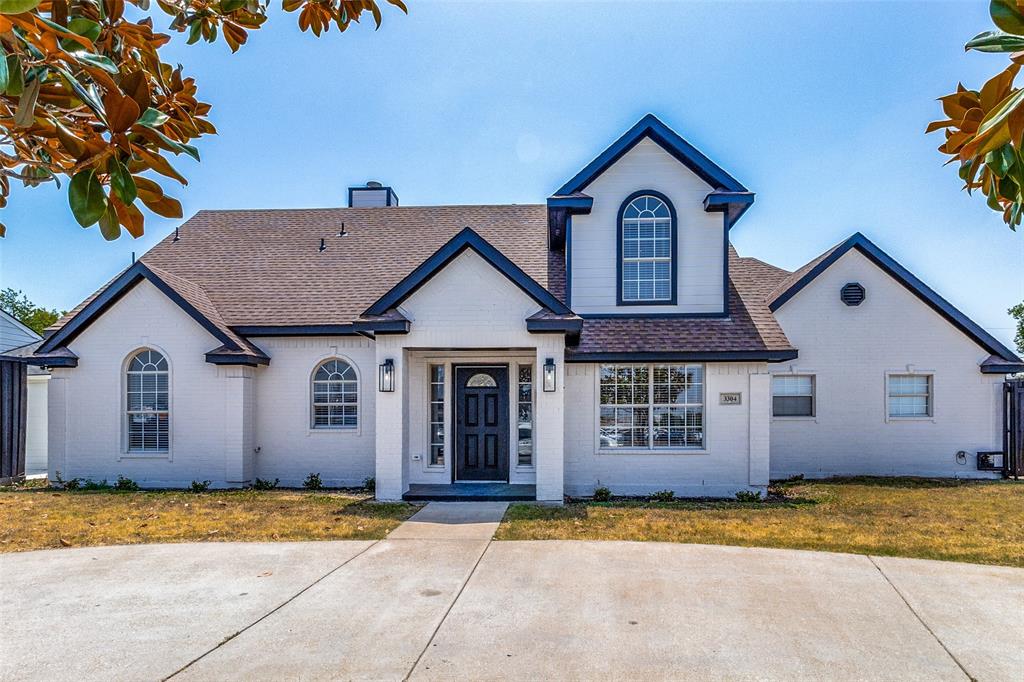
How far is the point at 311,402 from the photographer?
1445cm

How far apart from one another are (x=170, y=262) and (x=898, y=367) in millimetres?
17994

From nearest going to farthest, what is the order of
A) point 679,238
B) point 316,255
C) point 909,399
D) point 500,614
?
1. point 500,614
2. point 679,238
3. point 909,399
4. point 316,255

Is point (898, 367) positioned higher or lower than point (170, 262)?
lower

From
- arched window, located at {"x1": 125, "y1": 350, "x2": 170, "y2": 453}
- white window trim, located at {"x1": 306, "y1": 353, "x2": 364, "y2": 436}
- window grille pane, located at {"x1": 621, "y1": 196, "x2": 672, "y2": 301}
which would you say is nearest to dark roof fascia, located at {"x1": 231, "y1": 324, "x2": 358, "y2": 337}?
white window trim, located at {"x1": 306, "y1": 353, "x2": 364, "y2": 436}

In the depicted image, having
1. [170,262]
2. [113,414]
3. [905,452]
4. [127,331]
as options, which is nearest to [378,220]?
[170,262]

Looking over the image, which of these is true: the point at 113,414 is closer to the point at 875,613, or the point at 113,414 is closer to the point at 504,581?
the point at 504,581

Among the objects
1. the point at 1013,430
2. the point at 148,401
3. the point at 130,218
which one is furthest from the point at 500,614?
the point at 1013,430

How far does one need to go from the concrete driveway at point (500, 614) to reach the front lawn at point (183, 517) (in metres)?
0.72

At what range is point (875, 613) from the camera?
6023 mm

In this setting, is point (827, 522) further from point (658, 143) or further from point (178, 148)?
point (178, 148)

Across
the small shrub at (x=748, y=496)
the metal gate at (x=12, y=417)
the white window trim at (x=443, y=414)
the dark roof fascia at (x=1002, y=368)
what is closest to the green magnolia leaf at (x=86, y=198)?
the white window trim at (x=443, y=414)

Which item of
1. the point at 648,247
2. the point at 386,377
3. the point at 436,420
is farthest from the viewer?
the point at 436,420

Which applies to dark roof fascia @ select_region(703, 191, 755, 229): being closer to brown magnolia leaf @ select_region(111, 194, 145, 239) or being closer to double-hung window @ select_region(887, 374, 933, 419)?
double-hung window @ select_region(887, 374, 933, 419)

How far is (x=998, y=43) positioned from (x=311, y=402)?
14.1 metres
